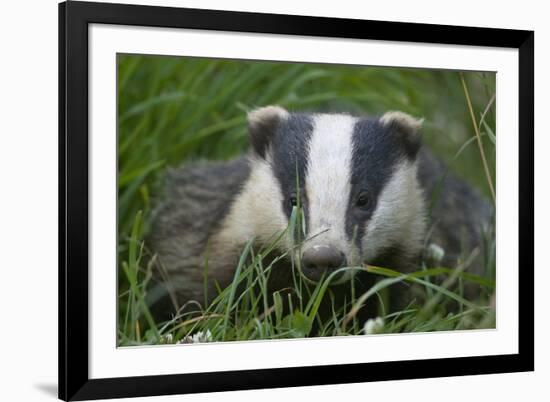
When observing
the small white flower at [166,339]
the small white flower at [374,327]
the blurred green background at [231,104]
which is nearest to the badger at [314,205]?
the small white flower at [374,327]

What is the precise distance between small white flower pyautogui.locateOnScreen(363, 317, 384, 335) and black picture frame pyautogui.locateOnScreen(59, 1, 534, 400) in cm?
12

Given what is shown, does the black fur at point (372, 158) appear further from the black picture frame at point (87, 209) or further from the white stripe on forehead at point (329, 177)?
the black picture frame at point (87, 209)

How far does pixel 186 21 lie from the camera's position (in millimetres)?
2938

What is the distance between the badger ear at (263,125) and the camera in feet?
11.1

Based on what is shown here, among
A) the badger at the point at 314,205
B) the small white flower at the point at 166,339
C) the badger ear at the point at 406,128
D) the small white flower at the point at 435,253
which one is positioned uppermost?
the badger ear at the point at 406,128

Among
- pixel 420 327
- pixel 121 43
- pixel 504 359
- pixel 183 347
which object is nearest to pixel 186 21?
pixel 121 43

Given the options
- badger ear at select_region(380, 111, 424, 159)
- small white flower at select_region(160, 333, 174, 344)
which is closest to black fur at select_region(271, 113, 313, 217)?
badger ear at select_region(380, 111, 424, 159)

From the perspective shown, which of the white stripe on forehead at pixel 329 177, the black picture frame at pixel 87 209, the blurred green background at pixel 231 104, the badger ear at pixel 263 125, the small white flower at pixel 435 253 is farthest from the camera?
the blurred green background at pixel 231 104

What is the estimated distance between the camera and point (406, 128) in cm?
343

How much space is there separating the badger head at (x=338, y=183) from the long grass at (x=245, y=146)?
0.09m

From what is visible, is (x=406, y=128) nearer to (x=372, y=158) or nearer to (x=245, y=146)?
(x=372, y=158)

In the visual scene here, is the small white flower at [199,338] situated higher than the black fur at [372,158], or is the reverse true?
the black fur at [372,158]

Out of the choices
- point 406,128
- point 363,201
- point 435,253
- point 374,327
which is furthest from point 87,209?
point 435,253

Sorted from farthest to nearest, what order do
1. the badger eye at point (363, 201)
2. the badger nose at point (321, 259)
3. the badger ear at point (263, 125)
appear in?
the badger ear at point (263, 125) → the badger eye at point (363, 201) → the badger nose at point (321, 259)
